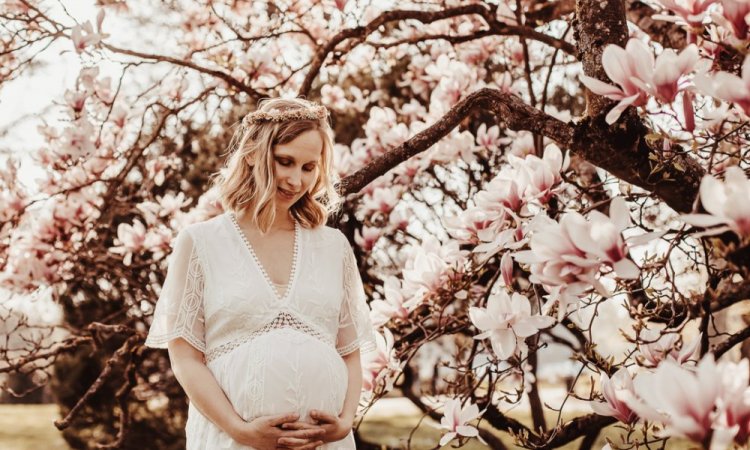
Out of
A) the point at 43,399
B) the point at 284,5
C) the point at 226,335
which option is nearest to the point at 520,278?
the point at 284,5

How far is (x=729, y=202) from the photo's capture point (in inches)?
35.1

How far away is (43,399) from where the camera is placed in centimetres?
988

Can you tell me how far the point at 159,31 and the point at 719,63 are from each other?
4.04m

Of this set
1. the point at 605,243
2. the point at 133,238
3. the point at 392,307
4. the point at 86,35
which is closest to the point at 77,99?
the point at 86,35

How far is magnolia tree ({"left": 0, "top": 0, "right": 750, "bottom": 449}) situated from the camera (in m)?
1.12

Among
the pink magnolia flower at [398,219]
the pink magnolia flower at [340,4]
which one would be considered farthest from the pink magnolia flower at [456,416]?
the pink magnolia flower at [340,4]

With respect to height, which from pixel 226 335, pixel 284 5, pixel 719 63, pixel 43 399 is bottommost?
pixel 43 399

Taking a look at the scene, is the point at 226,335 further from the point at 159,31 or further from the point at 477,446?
the point at 477,446

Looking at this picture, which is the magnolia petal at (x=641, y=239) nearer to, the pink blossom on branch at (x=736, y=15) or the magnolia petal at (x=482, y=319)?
the pink blossom on branch at (x=736, y=15)

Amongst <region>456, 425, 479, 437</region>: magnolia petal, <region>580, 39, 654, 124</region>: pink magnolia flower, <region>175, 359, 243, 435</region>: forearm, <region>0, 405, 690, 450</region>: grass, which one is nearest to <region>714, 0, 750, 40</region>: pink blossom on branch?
<region>580, 39, 654, 124</region>: pink magnolia flower

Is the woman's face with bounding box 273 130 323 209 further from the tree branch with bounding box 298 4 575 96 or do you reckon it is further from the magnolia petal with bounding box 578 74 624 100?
the magnolia petal with bounding box 578 74 624 100

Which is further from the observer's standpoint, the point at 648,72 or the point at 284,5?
the point at 284,5

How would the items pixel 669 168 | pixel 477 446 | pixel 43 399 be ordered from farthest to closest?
pixel 43 399 < pixel 477 446 < pixel 669 168

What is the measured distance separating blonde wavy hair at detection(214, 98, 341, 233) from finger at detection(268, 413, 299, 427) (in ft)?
1.56
